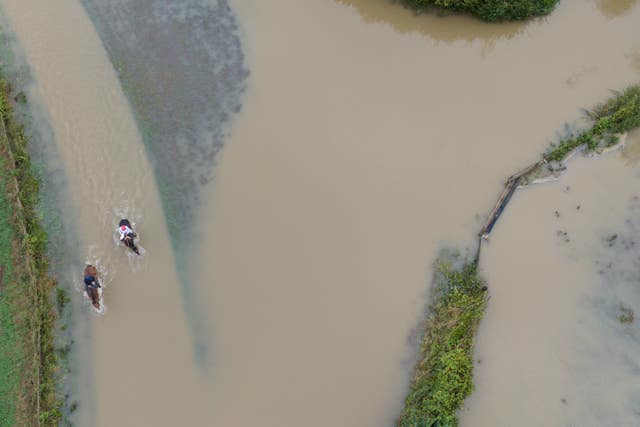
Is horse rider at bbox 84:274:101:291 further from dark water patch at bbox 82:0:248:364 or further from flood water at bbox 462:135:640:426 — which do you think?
flood water at bbox 462:135:640:426

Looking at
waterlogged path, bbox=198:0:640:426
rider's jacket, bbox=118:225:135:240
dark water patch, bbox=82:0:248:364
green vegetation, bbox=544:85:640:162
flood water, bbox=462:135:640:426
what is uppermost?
dark water patch, bbox=82:0:248:364

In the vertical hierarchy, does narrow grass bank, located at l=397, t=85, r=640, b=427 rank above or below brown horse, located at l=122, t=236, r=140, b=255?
below

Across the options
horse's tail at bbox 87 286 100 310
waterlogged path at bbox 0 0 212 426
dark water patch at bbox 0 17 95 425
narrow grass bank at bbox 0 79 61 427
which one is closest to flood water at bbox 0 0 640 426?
waterlogged path at bbox 0 0 212 426

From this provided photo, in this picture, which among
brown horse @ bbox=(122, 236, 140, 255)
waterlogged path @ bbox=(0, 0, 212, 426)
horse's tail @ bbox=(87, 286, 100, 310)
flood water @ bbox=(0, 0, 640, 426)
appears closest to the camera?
waterlogged path @ bbox=(0, 0, 212, 426)

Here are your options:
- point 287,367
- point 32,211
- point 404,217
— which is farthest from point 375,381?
point 32,211

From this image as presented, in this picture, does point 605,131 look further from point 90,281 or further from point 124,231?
point 90,281

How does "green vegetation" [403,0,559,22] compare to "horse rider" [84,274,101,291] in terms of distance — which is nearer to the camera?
"horse rider" [84,274,101,291]

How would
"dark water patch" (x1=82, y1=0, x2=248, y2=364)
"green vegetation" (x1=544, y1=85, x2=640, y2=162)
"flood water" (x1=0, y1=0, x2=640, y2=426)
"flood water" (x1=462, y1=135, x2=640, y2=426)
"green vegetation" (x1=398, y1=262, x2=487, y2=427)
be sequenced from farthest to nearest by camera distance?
"dark water patch" (x1=82, y1=0, x2=248, y2=364), "green vegetation" (x1=544, y1=85, x2=640, y2=162), "flood water" (x1=0, y1=0, x2=640, y2=426), "flood water" (x1=462, y1=135, x2=640, y2=426), "green vegetation" (x1=398, y1=262, x2=487, y2=427)
